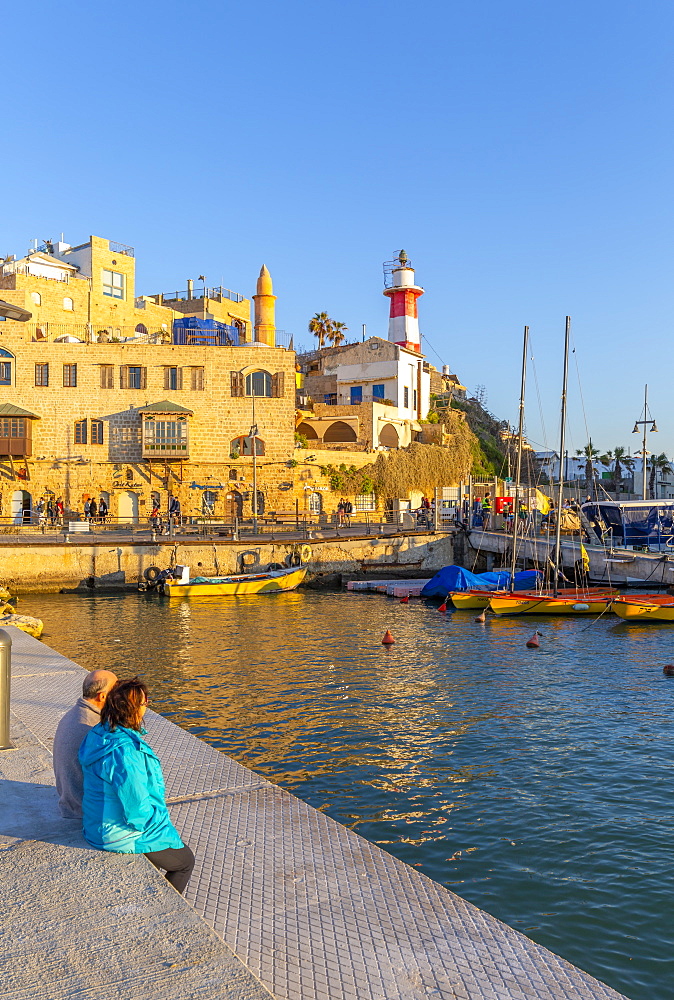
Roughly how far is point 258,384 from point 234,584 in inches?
785

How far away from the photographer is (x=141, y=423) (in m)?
48.4

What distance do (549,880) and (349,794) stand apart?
10.1 feet

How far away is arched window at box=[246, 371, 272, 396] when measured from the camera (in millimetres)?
49688

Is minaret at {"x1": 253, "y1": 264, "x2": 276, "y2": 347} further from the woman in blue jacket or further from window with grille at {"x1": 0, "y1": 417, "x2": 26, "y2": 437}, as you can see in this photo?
the woman in blue jacket

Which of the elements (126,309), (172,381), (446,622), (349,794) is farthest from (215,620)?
(126,309)

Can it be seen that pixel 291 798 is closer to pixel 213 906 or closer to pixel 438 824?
pixel 213 906

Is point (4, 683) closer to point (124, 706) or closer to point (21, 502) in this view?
point (124, 706)

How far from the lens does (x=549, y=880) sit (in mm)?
7918

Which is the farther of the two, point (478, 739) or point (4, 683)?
point (478, 739)

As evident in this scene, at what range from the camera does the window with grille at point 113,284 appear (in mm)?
69850

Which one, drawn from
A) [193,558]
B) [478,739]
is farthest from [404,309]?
[478,739]

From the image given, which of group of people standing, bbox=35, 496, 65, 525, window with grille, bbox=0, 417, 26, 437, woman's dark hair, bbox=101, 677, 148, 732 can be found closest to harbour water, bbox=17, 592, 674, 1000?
woman's dark hair, bbox=101, 677, 148, 732

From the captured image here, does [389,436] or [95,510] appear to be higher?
[389,436]

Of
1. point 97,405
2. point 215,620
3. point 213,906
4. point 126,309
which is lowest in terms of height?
point 215,620
